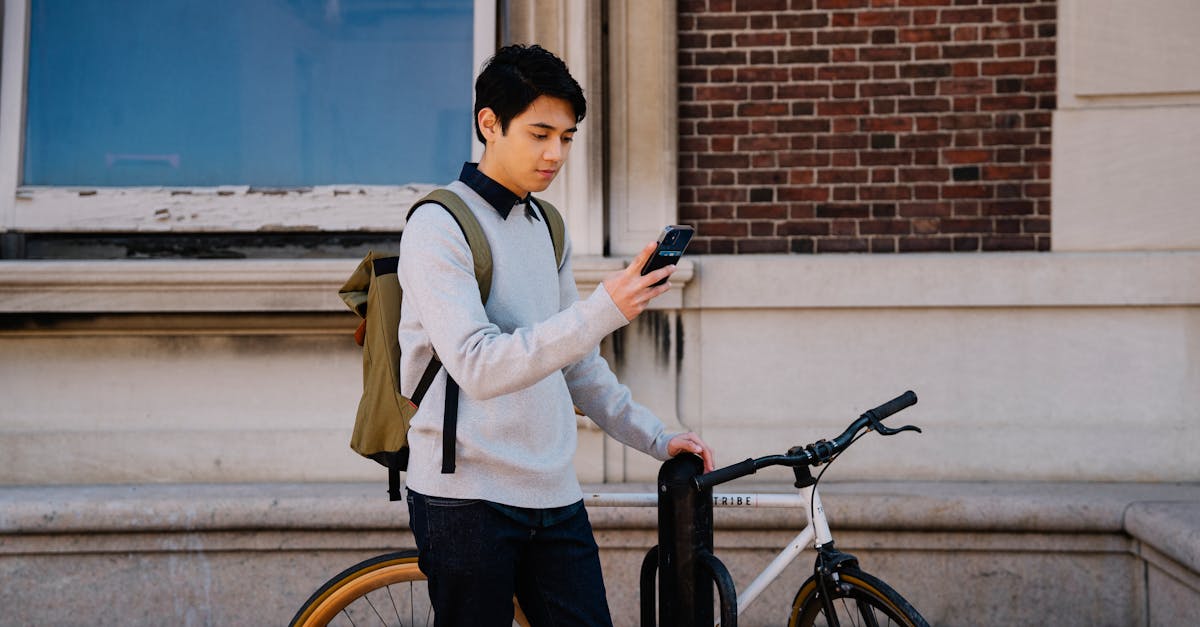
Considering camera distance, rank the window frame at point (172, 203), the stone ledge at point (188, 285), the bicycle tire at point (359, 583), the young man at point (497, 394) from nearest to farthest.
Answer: the young man at point (497, 394)
the bicycle tire at point (359, 583)
the stone ledge at point (188, 285)
the window frame at point (172, 203)

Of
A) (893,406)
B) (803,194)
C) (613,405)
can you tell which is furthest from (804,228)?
(613,405)

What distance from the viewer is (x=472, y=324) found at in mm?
1960

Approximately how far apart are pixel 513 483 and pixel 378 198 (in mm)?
2899

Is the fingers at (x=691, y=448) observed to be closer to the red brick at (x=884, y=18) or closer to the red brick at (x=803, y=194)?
the red brick at (x=803, y=194)

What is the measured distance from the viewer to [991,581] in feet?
13.6

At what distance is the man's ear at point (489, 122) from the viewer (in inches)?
85.3

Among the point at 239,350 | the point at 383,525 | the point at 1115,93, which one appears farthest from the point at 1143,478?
the point at 239,350

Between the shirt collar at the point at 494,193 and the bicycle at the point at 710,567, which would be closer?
the shirt collar at the point at 494,193

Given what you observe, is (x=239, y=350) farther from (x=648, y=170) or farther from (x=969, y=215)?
(x=969, y=215)

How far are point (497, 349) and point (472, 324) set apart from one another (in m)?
0.08

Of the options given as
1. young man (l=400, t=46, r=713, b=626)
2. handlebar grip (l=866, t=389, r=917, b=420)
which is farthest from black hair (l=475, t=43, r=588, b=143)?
handlebar grip (l=866, t=389, r=917, b=420)

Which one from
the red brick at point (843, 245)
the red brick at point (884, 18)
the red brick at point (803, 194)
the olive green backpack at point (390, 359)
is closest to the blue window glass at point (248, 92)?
the red brick at point (803, 194)

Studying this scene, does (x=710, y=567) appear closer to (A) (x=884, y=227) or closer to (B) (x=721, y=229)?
(B) (x=721, y=229)

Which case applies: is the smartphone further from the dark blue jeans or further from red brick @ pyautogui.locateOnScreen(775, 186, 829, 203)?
red brick @ pyautogui.locateOnScreen(775, 186, 829, 203)
